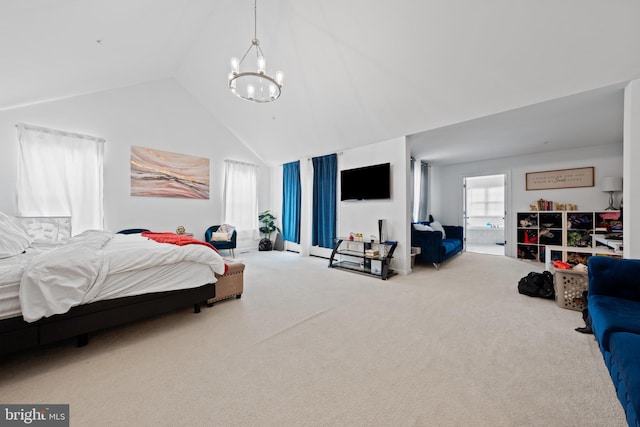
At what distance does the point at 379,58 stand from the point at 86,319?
12.8 feet

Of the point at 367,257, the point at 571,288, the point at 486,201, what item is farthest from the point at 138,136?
the point at 486,201

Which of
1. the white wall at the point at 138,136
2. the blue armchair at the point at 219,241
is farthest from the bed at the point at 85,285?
the blue armchair at the point at 219,241

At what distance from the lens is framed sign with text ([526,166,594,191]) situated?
15.3 feet

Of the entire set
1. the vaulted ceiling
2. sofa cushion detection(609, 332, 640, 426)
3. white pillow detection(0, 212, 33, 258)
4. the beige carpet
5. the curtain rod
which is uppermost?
the vaulted ceiling

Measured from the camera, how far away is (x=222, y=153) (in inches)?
224

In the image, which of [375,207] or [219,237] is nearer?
[375,207]

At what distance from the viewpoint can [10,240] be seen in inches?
84.7

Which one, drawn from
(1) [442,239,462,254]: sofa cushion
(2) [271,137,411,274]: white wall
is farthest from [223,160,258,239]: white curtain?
(1) [442,239,462,254]: sofa cushion

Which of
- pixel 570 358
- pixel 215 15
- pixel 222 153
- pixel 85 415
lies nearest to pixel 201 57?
pixel 215 15

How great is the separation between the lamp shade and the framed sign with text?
41 centimetres

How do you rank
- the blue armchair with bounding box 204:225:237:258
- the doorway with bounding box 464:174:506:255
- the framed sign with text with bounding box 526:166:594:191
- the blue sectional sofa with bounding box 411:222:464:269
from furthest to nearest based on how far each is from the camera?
1. the doorway with bounding box 464:174:506:255
2. the blue armchair with bounding box 204:225:237:258
3. the framed sign with text with bounding box 526:166:594:191
4. the blue sectional sofa with bounding box 411:222:464:269

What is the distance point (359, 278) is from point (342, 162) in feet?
8.23

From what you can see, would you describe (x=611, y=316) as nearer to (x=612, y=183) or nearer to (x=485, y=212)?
(x=612, y=183)

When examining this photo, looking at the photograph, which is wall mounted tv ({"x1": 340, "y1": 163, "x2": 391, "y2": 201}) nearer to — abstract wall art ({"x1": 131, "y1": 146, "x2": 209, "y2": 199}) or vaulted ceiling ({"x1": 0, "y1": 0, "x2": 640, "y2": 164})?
vaulted ceiling ({"x1": 0, "y1": 0, "x2": 640, "y2": 164})
